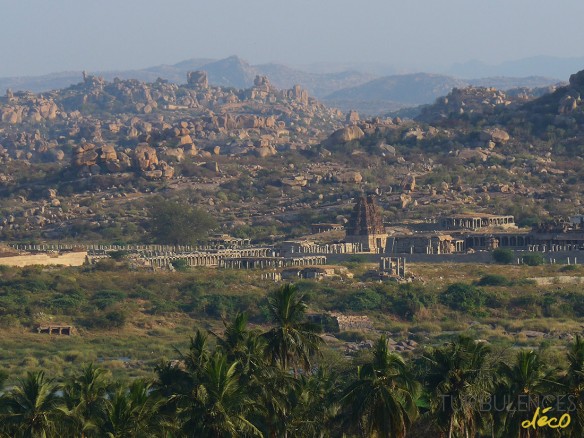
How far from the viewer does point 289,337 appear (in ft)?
129

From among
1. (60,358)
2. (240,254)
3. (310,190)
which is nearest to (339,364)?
(60,358)

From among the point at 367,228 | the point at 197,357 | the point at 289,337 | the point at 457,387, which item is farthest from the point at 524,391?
the point at 367,228

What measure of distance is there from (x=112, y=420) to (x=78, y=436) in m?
2.46

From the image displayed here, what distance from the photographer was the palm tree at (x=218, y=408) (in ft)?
109

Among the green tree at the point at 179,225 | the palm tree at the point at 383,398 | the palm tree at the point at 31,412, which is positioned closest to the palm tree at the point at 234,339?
the palm tree at the point at 383,398

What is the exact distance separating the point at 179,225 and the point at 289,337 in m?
84.6

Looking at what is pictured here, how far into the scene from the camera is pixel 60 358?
69875 mm

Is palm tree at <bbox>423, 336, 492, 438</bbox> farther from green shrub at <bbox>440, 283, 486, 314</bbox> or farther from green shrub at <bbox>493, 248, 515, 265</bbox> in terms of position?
green shrub at <bbox>493, 248, 515, 265</bbox>

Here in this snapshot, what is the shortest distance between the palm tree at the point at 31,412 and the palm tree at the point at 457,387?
8.04m

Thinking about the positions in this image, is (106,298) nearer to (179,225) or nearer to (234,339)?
(179,225)

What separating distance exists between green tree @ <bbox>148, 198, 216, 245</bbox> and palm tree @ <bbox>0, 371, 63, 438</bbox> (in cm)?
8728

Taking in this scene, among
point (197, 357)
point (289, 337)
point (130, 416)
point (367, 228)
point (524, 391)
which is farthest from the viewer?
point (367, 228)

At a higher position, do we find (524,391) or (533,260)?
(524,391)

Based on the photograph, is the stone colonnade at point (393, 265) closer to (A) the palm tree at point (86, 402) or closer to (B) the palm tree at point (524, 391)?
(A) the palm tree at point (86, 402)
